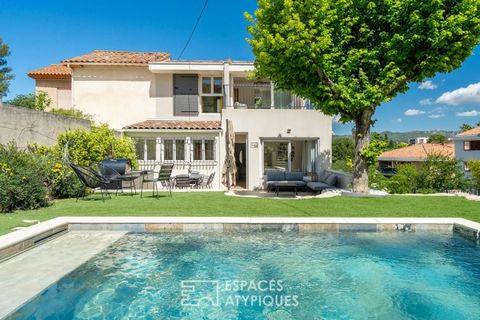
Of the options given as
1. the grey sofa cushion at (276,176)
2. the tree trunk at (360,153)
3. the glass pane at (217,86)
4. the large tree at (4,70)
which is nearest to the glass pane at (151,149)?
the glass pane at (217,86)

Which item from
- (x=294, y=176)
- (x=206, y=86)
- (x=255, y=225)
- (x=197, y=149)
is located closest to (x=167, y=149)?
(x=197, y=149)

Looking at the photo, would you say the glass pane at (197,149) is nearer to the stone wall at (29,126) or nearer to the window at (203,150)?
the window at (203,150)

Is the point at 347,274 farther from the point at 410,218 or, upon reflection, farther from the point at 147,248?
the point at 147,248

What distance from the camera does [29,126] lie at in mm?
12641

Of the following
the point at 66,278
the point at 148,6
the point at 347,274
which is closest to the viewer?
the point at 66,278

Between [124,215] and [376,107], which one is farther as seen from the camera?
[376,107]

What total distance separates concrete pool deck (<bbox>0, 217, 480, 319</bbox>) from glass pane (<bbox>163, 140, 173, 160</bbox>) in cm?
1112

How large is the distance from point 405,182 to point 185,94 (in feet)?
46.8

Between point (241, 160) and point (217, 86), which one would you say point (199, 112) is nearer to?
point (217, 86)

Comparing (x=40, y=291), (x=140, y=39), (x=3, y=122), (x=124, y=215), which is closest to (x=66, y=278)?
(x=40, y=291)

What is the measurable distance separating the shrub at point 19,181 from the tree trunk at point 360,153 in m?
11.8

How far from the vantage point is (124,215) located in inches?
372

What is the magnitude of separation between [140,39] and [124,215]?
75.1 feet

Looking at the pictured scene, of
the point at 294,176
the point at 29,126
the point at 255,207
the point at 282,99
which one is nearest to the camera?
the point at 255,207
